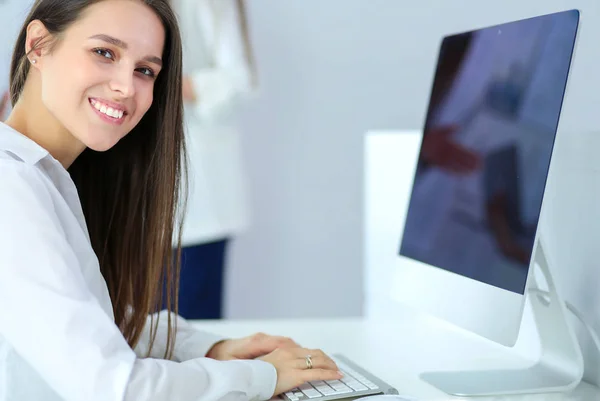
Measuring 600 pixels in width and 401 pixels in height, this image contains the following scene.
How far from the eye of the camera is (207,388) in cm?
87

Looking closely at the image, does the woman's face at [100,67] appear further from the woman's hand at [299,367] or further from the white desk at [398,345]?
the white desk at [398,345]

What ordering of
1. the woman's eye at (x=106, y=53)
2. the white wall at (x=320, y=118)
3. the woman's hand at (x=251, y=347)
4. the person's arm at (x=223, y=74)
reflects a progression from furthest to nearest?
the white wall at (x=320, y=118) → the person's arm at (x=223, y=74) → the woman's hand at (x=251, y=347) → the woman's eye at (x=106, y=53)

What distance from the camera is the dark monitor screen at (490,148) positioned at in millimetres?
977

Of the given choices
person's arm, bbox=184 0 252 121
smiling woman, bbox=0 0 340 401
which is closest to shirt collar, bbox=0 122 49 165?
smiling woman, bbox=0 0 340 401

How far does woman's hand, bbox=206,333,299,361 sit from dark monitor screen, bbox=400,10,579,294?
0.28m

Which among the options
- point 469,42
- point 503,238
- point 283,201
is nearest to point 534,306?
point 503,238

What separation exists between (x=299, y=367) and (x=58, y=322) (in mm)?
314

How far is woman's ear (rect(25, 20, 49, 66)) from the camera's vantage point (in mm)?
1053

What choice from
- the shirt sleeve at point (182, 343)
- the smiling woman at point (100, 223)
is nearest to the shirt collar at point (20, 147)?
the smiling woman at point (100, 223)

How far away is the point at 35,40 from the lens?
41.7 inches

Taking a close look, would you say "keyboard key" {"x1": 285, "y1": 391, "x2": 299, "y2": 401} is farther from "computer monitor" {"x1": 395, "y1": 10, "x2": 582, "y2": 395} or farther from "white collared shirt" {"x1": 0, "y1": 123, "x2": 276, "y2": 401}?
"computer monitor" {"x1": 395, "y1": 10, "x2": 582, "y2": 395}

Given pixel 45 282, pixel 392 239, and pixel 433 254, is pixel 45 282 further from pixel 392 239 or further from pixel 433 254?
pixel 392 239

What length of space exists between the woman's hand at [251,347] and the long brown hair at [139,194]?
0.09 m

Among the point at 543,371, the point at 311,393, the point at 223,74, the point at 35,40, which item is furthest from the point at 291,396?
the point at 223,74
